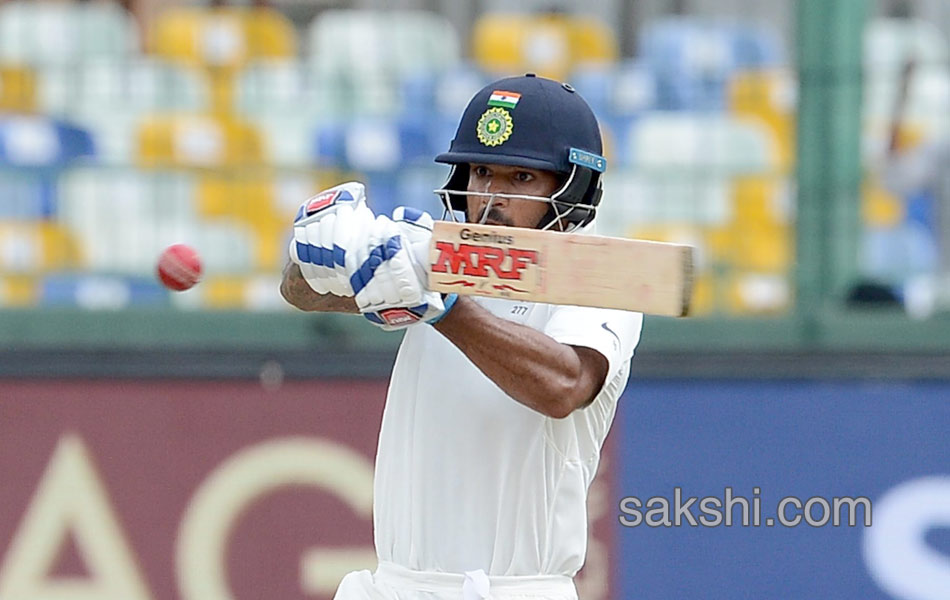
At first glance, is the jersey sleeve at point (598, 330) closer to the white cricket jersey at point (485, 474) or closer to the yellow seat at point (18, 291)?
the white cricket jersey at point (485, 474)

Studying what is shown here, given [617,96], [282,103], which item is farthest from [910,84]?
[282,103]

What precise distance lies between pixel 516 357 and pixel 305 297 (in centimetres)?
59

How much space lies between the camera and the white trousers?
2.79 metres

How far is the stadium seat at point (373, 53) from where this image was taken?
5742 mm

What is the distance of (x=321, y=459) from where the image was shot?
17.0ft

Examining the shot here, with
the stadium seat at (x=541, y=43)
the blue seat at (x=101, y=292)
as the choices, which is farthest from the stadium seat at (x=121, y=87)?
the stadium seat at (x=541, y=43)

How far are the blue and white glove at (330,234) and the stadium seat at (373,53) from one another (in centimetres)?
300

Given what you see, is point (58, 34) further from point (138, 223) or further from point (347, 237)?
point (347, 237)

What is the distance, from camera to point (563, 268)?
2.67 meters

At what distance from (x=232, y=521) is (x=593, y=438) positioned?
243 centimetres

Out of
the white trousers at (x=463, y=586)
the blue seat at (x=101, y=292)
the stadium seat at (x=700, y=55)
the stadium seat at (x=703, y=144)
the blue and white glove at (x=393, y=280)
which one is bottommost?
the white trousers at (x=463, y=586)

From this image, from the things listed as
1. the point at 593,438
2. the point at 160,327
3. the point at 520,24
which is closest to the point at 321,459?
the point at 160,327

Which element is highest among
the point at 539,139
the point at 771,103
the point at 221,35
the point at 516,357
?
the point at 221,35

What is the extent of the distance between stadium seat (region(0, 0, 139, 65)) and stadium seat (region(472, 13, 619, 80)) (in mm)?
1265
